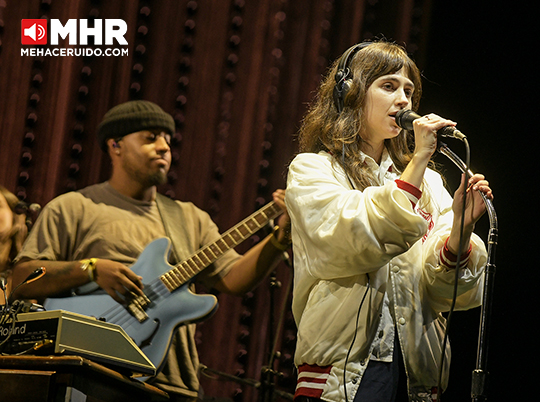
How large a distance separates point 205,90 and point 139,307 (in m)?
1.32

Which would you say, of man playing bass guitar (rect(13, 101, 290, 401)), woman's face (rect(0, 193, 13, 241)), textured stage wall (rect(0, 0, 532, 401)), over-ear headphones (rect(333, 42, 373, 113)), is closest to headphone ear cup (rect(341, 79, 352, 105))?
over-ear headphones (rect(333, 42, 373, 113))

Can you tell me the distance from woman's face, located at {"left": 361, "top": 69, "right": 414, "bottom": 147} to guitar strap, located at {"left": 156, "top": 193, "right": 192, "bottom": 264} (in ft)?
4.67

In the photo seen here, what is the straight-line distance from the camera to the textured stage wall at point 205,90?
3.44 meters

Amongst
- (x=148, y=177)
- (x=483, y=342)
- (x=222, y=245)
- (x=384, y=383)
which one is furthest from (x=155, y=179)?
(x=483, y=342)

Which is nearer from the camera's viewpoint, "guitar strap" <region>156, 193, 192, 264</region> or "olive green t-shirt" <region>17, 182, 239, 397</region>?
"olive green t-shirt" <region>17, 182, 239, 397</region>

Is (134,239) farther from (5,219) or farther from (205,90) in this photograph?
(205,90)

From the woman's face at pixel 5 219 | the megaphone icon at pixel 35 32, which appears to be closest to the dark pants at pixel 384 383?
the woman's face at pixel 5 219

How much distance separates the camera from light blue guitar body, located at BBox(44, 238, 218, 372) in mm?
2781

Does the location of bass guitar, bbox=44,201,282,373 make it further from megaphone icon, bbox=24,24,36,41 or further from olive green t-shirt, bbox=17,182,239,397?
megaphone icon, bbox=24,24,36,41

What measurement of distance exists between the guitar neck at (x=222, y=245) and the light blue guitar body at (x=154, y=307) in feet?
0.16

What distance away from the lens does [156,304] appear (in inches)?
113

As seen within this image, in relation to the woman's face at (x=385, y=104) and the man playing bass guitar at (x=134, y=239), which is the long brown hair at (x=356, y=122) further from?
the man playing bass guitar at (x=134, y=239)

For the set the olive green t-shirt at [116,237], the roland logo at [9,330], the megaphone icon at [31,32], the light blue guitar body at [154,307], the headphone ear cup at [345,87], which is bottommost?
the roland logo at [9,330]

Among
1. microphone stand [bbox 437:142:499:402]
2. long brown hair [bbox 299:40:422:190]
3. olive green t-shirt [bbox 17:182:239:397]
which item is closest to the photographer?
microphone stand [bbox 437:142:499:402]
